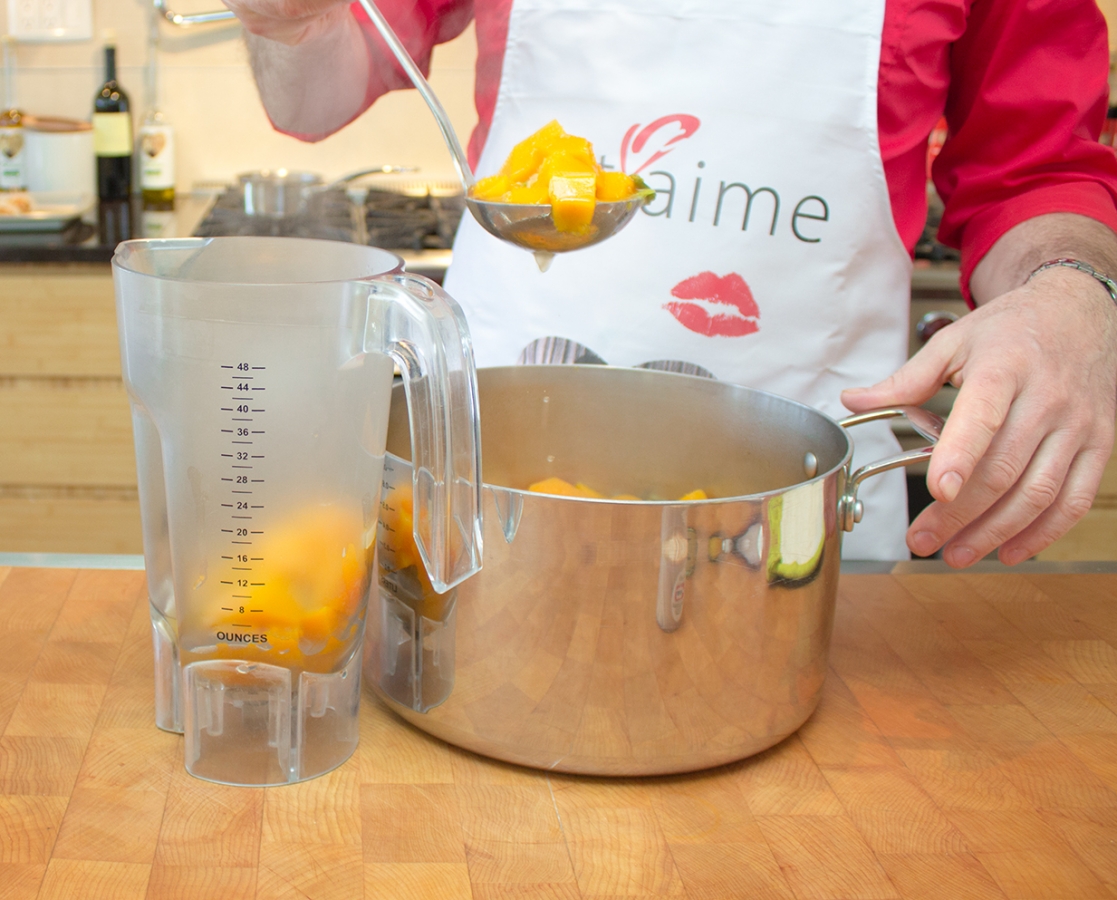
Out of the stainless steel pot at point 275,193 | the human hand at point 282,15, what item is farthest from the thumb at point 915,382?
the stainless steel pot at point 275,193

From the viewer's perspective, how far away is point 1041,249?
88 centimetres

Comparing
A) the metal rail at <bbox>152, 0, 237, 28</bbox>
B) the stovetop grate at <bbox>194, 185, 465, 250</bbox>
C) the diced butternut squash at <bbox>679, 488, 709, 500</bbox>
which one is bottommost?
the diced butternut squash at <bbox>679, 488, 709, 500</bbox>

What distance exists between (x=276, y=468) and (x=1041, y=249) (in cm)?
65

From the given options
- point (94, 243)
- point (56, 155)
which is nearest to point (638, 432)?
point (94, 243)

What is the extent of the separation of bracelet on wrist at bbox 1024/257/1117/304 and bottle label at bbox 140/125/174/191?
1.61 metres

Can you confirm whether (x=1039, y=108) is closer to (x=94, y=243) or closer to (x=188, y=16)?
(x=94, y=243)

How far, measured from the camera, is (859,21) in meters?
0.94

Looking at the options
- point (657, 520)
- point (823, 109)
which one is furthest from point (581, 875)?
point (823, 109)

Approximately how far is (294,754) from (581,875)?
15cm

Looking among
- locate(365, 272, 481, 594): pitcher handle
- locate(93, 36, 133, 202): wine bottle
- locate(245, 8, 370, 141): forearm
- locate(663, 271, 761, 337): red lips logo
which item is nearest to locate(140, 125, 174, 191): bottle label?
locate(93, 36, 133, 202): wine bottle

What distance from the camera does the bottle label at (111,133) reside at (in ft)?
6.27

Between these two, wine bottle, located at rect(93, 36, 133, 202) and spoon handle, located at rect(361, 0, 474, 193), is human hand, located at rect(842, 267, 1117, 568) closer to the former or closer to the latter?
spoon handle, located at rect(361, 0, 474, 193)

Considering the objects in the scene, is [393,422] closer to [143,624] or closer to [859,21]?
[143,624]

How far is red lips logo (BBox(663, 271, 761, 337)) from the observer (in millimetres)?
958
